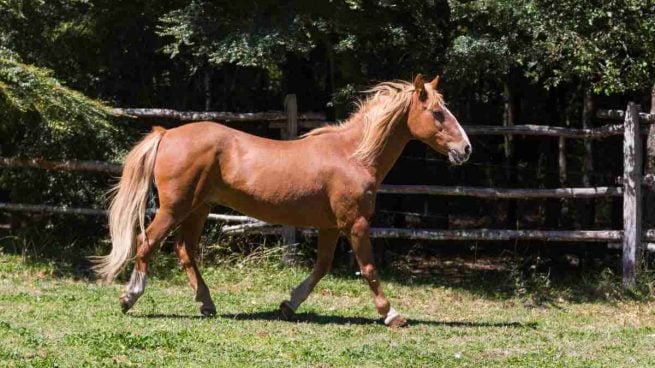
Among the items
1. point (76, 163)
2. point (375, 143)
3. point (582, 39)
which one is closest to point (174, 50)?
point (76, 163)

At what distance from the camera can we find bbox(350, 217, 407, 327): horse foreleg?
769 cm

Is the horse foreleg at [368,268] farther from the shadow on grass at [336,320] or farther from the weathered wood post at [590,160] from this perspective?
the weathered wood post at [590,160]

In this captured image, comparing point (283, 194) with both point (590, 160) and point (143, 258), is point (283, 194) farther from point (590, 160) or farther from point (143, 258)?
point (590, 160)

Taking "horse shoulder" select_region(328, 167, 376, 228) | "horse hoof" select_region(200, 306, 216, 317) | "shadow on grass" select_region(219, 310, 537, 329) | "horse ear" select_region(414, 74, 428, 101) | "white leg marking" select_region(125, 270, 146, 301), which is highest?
"horse ear" select_region(414, 74, 428, 101)

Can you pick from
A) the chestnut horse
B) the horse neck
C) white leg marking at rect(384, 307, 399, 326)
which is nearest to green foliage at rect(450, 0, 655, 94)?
the chestnut horse

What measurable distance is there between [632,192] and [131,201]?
5.31m

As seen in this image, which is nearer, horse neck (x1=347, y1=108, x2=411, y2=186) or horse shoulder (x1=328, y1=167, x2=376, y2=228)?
horse shoulder (x1=328, y1=167, x2=376, y2=228)

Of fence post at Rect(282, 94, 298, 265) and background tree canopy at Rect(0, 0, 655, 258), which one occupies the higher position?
background tree canopy at Rect(0, 0, 655, 258)

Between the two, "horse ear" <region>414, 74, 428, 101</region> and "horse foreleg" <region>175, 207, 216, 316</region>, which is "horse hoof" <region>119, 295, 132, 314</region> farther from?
"horse ear" <region>414, 74, 428, 101</region>

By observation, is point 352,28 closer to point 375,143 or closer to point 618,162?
point 375,143

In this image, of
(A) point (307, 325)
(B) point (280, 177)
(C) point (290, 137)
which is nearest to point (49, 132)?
(C) point (290, 137)

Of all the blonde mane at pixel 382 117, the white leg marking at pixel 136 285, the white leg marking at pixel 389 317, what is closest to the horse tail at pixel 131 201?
the white leg marking at pixel 136 285

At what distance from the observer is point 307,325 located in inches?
297

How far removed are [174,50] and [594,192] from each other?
4.64 meters
